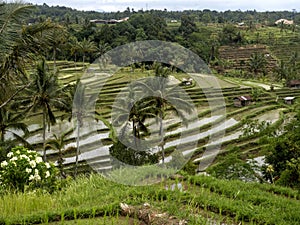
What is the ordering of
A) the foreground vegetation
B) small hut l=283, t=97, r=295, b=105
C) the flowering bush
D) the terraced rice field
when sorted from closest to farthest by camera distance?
the foreground vegetation < the flowering bush < the terraced rice field < small hut l=283, t=97, r=295, b=105

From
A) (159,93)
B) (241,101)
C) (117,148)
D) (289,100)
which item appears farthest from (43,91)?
(289,100)

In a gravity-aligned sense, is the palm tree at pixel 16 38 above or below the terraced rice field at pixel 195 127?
above

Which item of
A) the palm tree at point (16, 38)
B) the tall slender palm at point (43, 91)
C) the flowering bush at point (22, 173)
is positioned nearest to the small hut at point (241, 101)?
the tall slender palm at point (43, 91)

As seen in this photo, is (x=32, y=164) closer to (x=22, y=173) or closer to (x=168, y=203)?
(x=22, y=173)

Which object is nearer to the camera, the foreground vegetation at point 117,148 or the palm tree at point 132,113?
the foreground vegetation at point 117,148

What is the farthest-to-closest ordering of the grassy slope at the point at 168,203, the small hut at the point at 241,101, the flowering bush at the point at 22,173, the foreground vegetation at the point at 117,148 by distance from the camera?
the small hut at the point at 241,101 < the flowering bush at the point at 22,173 < the foreground vegetation at the point at 117,148 < the grassy slope at the point at 168,203

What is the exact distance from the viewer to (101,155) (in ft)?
62.4

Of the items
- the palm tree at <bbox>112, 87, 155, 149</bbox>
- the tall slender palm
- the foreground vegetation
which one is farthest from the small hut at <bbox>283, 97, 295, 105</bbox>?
the tall slender palm

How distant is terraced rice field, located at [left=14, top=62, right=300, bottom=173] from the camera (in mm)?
19719

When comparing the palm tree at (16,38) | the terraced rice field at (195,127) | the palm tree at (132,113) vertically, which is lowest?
the terraced rice field at (195,127)

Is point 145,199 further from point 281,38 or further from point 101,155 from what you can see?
point 281,38

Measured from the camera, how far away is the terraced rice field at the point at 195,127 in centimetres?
1972

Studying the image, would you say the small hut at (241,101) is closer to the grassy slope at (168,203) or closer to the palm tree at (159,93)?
the palm tree at (159,93)

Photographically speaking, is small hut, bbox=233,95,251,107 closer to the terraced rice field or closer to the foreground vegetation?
the terraced rice field
